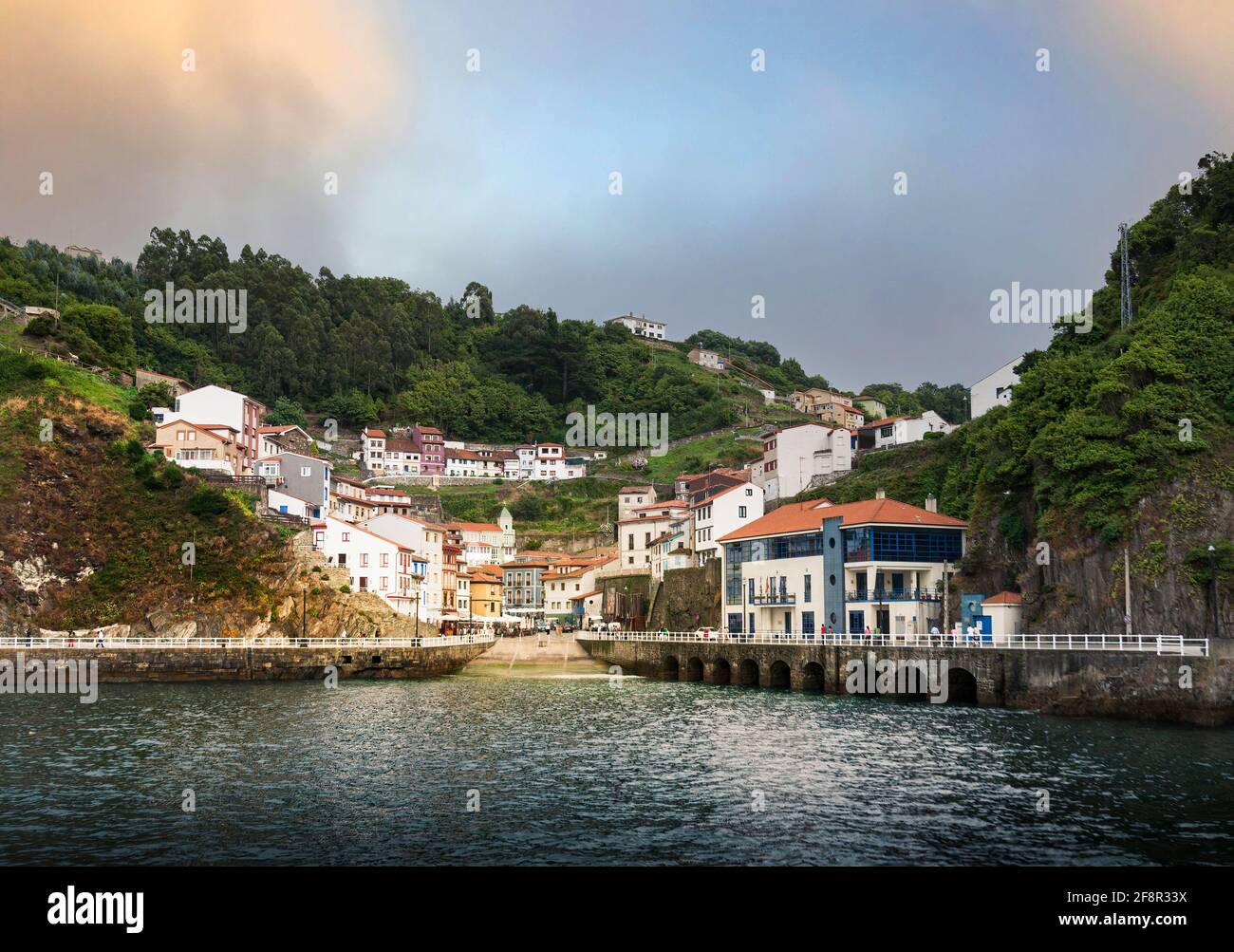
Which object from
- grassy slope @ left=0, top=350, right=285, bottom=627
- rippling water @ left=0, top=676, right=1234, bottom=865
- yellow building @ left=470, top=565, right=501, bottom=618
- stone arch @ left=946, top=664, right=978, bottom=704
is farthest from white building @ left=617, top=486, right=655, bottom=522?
rippling water @ left=0, top=676, right=1234, bottom=865

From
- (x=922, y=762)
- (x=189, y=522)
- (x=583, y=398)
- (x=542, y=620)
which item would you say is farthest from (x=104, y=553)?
(x=583, y=398)

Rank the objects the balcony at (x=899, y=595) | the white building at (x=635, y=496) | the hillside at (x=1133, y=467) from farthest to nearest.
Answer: the white building at (x=635, y=496) → the balcony at (x=899, y=595) → the hillside at (x=1133, y=467)

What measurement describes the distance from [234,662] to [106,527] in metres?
17.2

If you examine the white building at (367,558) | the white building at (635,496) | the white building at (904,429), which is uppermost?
the white building at (904,429)

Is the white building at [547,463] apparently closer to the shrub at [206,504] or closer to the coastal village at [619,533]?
the coastal village at [619,533]

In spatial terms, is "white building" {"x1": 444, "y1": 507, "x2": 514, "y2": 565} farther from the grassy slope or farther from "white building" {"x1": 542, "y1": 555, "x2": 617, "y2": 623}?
the grassy slope

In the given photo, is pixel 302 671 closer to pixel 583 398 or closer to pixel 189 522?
pixel 189 522

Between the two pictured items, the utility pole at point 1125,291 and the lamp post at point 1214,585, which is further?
the utility pole at point 1125,291

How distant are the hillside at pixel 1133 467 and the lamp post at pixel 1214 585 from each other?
0.62 ft

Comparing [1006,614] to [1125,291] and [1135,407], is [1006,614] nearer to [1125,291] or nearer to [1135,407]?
[1135,407]

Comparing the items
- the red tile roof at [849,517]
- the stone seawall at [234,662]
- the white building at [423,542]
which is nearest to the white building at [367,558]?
the white building at [423,542]

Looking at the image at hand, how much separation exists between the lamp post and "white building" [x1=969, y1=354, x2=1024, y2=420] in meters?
46.5

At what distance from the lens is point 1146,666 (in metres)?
40.1

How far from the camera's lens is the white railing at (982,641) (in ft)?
133
